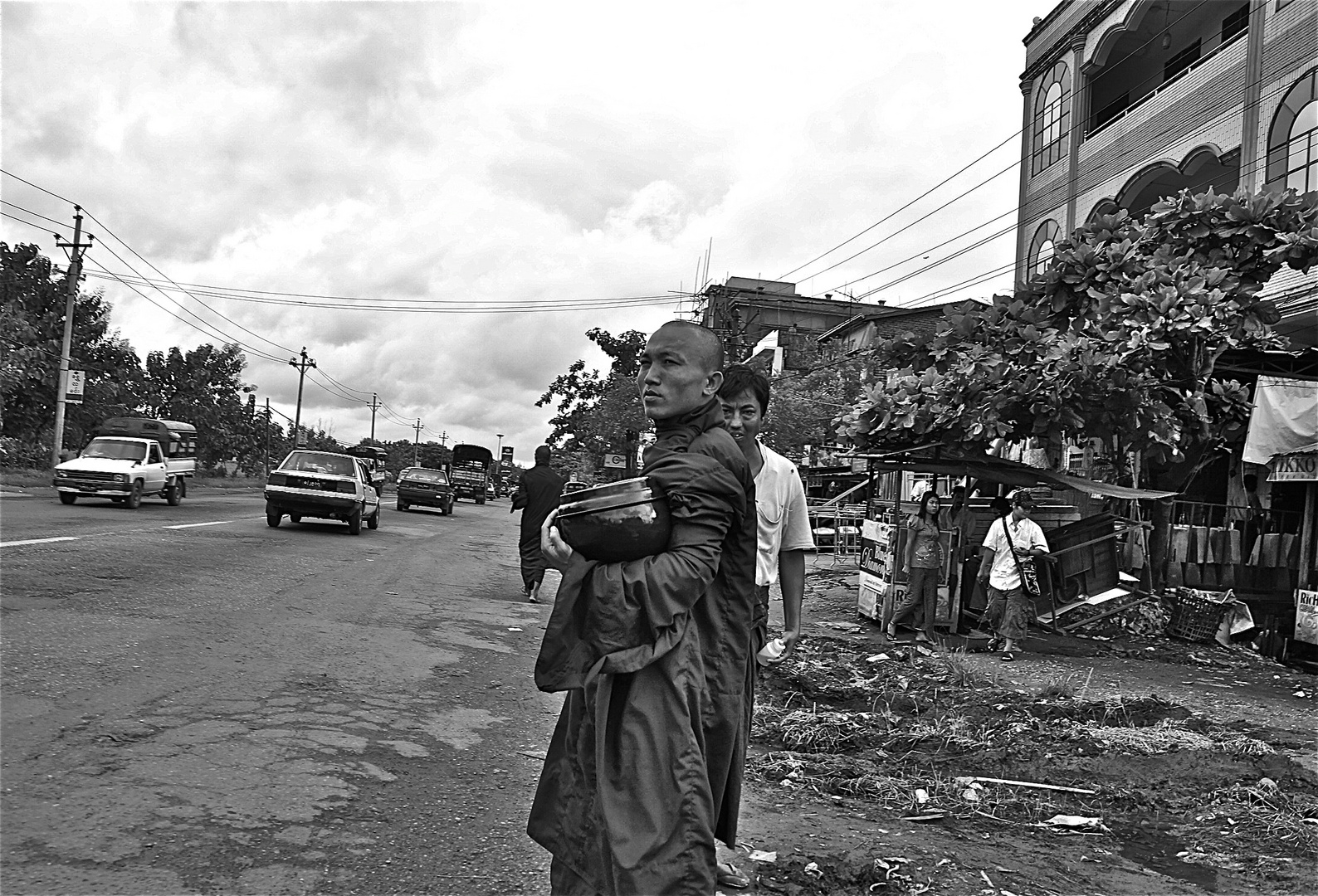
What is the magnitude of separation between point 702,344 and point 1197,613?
10.9 metres

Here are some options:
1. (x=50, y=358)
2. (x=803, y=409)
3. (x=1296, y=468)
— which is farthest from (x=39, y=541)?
(x=50, y=358)

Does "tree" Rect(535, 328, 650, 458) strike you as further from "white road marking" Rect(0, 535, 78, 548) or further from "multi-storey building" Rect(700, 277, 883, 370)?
"white road marking" Rect(0, 535, 78, 548)

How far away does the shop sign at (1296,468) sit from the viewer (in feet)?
35.6

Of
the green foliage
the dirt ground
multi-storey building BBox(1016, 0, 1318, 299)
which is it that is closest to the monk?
the dirt ground

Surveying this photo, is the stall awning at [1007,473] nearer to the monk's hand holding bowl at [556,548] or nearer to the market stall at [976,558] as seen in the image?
the market stall at [976,558]

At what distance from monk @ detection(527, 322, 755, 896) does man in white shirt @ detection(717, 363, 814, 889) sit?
1465mm

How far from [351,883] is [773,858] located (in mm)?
1646

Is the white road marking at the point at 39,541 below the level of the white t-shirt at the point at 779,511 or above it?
below

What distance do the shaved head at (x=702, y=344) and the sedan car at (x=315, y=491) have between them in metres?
17.5

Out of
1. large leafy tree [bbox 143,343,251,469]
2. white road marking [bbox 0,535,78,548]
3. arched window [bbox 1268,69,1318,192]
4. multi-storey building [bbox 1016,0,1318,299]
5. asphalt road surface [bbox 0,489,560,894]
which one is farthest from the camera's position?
large leafy tree [bbox 143,343,251,469]

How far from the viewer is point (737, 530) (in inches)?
104

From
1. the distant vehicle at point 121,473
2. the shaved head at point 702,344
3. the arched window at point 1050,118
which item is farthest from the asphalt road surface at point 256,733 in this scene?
the arched window at point 1050,118

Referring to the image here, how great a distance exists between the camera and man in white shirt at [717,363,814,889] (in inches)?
178

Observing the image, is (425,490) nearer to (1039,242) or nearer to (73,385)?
(73,385)
